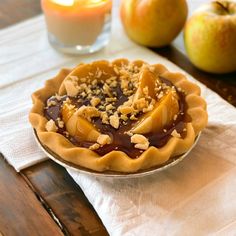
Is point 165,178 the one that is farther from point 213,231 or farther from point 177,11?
point 177,11

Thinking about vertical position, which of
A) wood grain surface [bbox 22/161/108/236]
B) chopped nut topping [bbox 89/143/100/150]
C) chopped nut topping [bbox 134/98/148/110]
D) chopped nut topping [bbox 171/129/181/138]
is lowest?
wood grain surface [bbox 22/161/108/236]

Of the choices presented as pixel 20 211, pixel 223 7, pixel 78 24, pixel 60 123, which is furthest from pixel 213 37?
pixel 20 211

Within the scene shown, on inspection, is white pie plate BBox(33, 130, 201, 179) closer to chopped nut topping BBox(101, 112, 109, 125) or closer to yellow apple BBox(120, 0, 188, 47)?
chopped nut topping BBox(101, 112, 109, 125)

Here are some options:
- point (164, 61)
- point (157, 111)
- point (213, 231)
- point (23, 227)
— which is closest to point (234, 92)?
point (164, 61)

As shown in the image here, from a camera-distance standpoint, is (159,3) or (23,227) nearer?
(23,227)

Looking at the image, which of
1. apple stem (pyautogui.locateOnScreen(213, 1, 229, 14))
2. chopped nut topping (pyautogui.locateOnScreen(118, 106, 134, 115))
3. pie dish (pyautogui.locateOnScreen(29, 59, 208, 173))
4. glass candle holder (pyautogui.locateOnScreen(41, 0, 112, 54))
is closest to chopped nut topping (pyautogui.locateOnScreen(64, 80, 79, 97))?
pie dish (pyautogui.locateOnScreen(29, 59, 208, 173))
